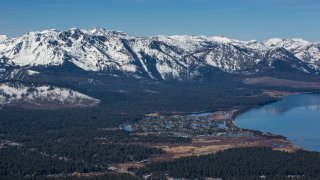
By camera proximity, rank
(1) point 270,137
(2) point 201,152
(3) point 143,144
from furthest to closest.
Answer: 1. (1) point 270,137
2. (3) point 143,144
3. (2) point 201,152

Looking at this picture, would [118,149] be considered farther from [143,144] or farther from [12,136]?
[12,136]

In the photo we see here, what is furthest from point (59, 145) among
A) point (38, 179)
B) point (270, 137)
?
point (270, 137)

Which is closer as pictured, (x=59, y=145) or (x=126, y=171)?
→ (x=126, y=171)

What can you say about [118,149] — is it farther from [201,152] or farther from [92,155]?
[201,152]

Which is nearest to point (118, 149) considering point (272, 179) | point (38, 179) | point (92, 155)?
point (92, 155)

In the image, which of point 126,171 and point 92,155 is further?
point 92,155

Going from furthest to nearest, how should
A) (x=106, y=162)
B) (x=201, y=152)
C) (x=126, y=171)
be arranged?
(x=201, y=152) → (x=106, y=162) → (x=126, y=171)

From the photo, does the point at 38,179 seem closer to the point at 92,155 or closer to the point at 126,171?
the point at 126,171

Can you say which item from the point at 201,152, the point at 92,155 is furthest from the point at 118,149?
the point at 201,152

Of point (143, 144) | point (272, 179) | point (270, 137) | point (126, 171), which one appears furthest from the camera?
point (270, 137)
